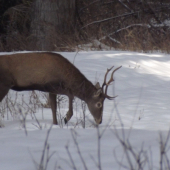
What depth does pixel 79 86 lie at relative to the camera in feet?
18.9

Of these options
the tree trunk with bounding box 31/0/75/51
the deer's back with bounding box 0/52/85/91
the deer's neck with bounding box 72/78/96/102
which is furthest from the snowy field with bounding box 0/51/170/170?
the tree trunk with bounding box 31/0/75/51

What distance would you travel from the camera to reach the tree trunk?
12766 millimetres

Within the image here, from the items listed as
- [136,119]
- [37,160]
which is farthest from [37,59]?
[37,160]

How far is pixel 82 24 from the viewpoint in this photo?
50.9 feet

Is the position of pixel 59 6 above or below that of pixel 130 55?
above

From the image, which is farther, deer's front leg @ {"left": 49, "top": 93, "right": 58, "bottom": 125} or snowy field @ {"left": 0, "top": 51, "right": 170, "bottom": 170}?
deer's front leg @ {"left": 49, "top": 93, "right": 58, "bottom": 125}

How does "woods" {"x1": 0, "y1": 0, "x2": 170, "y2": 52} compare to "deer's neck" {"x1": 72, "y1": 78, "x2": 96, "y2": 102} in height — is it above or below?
above

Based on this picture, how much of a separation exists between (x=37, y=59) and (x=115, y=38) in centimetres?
1024

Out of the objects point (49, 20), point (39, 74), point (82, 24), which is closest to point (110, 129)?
point (39, 74)

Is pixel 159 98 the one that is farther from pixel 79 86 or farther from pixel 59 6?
pixel 59 6

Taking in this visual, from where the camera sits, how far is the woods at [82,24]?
A: 1263 cm

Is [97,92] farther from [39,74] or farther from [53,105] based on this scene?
[39,74]

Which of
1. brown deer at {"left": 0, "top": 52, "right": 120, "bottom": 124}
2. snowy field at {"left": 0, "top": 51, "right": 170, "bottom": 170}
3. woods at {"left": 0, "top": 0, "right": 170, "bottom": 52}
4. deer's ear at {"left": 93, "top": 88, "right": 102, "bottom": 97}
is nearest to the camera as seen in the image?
snowy field at {"left": 0, "top": 51, "right": 170, "bottom": 170}

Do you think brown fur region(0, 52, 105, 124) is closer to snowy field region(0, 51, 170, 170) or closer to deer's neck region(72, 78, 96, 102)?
deer's neck region(72, 78, 96, 102)
